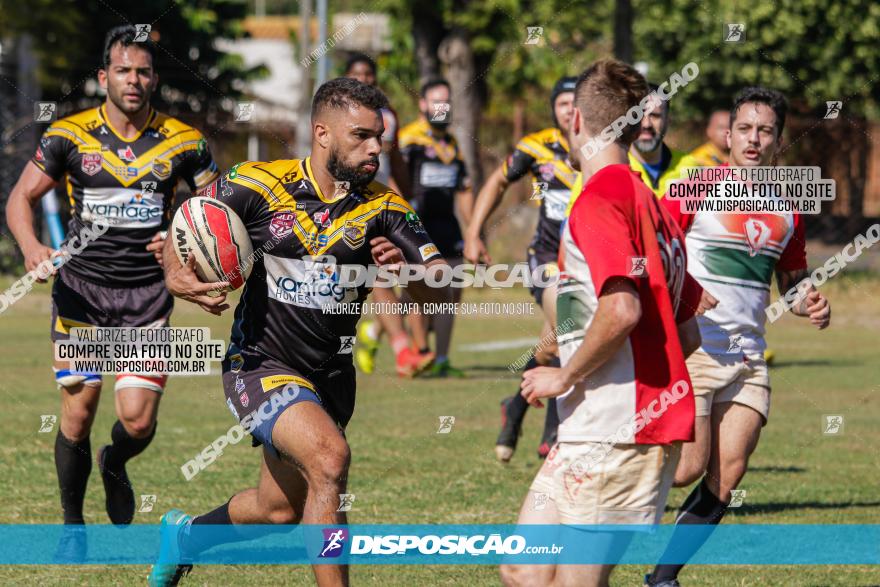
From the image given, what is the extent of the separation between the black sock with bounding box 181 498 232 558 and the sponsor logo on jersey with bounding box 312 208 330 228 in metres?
1.25

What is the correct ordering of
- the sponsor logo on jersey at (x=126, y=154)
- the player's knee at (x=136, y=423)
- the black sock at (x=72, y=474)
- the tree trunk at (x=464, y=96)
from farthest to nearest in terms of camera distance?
the tree trunk at (x=464, y=96) → the sponsor logo on jersey at (x=126, y=154) → the player's knee at (x=136, y=423) → the black sock at (x=72, y=474)

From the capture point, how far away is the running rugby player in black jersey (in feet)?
17.1

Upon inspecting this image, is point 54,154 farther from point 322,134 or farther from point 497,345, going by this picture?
point 497,345

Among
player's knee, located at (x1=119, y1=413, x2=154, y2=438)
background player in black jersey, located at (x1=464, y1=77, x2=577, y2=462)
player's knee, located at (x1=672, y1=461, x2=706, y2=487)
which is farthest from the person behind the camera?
background player in black jersey, located at (x1=464, y1=77, x2=577, y2=462)

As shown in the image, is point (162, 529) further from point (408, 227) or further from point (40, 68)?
point (40, 68)

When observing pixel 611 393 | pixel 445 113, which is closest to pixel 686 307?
pixel 611 393

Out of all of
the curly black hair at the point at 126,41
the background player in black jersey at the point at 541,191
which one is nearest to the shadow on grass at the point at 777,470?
the background player in black jersey at the point at 541,191

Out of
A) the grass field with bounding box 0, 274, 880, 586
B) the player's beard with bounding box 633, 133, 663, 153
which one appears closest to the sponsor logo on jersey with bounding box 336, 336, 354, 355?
the grass field with bounding box 0, 274, 880, 586

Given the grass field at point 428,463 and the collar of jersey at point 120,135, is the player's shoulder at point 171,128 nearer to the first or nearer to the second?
the collar of jersey at point 120,135

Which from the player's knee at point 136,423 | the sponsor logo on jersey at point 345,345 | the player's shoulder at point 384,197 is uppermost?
the player's shoulder at point 384,197

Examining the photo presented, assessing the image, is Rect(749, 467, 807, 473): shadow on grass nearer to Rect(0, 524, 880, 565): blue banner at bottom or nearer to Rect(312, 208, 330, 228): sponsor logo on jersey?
Rect(0, 524, 880, 565): blue banner at bottom

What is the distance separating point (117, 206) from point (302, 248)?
81.5 inches

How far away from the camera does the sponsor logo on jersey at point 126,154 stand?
6.95 metres

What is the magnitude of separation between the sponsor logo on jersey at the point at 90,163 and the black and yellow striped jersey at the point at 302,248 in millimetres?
1817
